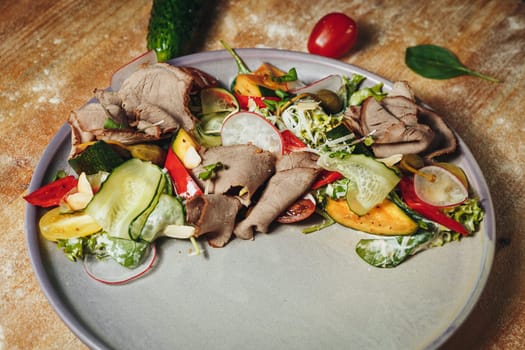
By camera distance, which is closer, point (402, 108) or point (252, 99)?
A: point (402, 108)

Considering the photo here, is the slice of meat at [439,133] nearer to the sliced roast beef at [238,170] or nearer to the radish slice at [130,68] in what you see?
the sliced roast beef at [238,170]

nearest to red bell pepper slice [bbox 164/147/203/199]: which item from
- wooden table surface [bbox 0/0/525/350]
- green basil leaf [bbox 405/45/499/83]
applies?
wooden table surface [bbox 0/0/525/350]

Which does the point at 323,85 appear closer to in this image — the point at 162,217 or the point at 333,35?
the point at 333,35

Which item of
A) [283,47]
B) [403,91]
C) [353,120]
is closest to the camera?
[353,120]

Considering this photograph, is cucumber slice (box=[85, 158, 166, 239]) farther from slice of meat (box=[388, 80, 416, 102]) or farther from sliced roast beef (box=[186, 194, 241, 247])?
slice of meat (box=[388, 80, 416, 102])

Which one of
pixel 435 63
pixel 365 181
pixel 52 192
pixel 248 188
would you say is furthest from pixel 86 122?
pixel 435 63

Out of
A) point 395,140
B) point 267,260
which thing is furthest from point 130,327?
point 395,140

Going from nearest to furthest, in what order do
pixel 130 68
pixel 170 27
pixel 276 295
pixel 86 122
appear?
pixel 276 295 → pixel 86 122 → pixel 130 68 → pixel 170 27

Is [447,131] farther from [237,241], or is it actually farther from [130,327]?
[130,327]
